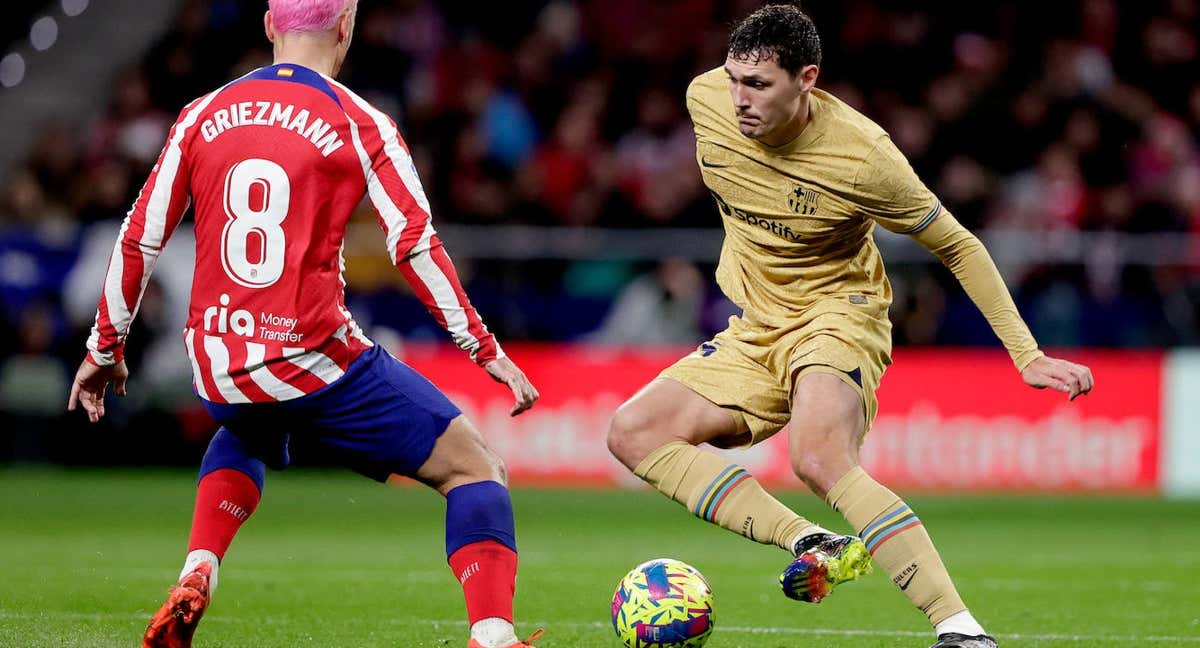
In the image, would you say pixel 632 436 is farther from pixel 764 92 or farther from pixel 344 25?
pixel 344 25

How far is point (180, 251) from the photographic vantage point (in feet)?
44.7

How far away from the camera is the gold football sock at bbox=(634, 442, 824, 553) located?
5.77 meters

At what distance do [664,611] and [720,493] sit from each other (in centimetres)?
51

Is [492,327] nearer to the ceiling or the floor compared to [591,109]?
nearer to the floor

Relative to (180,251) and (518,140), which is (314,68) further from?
(518,140)

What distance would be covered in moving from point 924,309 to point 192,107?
942 centimetres

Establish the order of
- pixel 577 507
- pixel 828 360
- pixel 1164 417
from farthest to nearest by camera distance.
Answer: pixel 1164 417 < pixel 577 507 < pixel 828 360

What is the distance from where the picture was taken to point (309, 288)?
4.94 meters

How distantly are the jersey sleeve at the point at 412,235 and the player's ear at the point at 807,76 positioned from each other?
1.51m

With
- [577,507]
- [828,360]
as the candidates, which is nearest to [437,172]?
[577,507]

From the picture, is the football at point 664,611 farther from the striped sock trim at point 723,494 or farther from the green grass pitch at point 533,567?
the green grass pitch at point 533,567

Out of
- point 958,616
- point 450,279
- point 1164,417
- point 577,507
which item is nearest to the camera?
point 450,279

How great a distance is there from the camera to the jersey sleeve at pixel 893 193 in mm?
5711

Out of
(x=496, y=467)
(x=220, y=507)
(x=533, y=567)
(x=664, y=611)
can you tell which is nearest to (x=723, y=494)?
(x=664, y=611)
